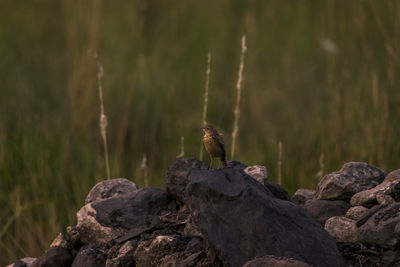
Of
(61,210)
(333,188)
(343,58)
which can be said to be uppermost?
(343,58)

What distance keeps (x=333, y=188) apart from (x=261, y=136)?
147 inches

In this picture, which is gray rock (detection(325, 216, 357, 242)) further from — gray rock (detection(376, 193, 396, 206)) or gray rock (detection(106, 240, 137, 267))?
gray rock (detection(106, 240, 137, 267))

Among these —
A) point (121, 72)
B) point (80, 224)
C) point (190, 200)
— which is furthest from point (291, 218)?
point (121, 72)

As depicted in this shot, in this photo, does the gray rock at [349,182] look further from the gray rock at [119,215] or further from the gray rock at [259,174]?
the gray rock at [119,215]

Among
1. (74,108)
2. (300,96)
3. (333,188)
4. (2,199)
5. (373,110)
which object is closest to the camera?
(333,188)

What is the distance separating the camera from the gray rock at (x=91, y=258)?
103 inches

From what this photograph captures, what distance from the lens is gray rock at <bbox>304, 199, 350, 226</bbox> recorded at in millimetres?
2732

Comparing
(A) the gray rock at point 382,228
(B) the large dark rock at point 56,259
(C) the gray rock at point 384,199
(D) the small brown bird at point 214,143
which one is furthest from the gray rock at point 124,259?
(C) the gray rock at point 384,199

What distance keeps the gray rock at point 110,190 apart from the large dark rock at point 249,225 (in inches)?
30.4

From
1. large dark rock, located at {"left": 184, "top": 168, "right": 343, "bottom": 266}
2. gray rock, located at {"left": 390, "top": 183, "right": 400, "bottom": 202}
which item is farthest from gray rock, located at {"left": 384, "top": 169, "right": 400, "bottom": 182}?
large dark rock, located at {"left": 184, "top": 168, "right": 343, "bottom": 266}

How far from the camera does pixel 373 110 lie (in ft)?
15.6

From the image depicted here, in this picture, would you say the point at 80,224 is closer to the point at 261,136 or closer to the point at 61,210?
the point at 61,210

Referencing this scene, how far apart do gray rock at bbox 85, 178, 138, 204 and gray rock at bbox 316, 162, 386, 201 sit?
3.20 feet

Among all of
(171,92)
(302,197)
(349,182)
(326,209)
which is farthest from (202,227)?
(171,92)
